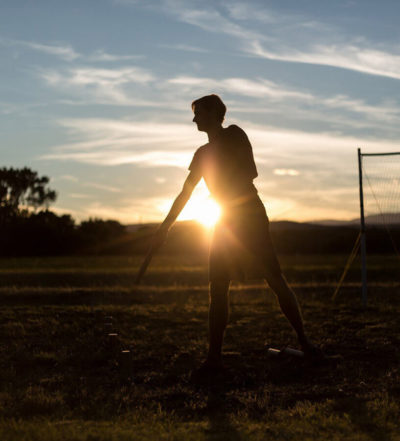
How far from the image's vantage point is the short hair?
628 centimetres

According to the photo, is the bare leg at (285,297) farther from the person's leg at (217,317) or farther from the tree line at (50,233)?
the tree line at (50,233)

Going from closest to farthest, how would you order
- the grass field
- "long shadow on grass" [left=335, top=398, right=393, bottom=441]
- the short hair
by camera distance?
"long shadow on grass" [left=335, top=398, right=393, bottom=441], the grass field, the short hair

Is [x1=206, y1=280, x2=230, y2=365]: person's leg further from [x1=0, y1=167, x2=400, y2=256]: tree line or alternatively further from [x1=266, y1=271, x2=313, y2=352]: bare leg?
[x1=0, y1=167, x2=400, y2=256]: tree line

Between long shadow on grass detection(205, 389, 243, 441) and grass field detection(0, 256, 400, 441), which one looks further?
grass field detection(0, 256, 400, 441)

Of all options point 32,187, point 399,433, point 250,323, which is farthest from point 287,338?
point 32,187

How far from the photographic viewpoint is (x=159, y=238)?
6.13m

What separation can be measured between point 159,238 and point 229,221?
0.66 meters

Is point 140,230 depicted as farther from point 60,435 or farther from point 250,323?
point 60,435

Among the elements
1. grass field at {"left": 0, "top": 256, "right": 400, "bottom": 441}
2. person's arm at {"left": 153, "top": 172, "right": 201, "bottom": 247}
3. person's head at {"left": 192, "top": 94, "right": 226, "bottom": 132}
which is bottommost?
grass field at {"left": 0, "top": 256, "right": 400, "bottom": 441}

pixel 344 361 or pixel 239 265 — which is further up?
pixel 239 265

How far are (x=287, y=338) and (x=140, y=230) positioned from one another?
70.1 m

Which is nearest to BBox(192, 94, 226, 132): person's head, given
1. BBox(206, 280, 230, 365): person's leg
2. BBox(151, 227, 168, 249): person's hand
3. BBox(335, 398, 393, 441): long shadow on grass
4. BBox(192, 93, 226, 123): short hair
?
BBox(192, 93, 226, 123): short hair

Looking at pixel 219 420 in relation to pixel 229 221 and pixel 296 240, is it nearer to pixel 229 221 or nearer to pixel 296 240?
pixel 229 221

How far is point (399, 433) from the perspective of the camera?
398cm
